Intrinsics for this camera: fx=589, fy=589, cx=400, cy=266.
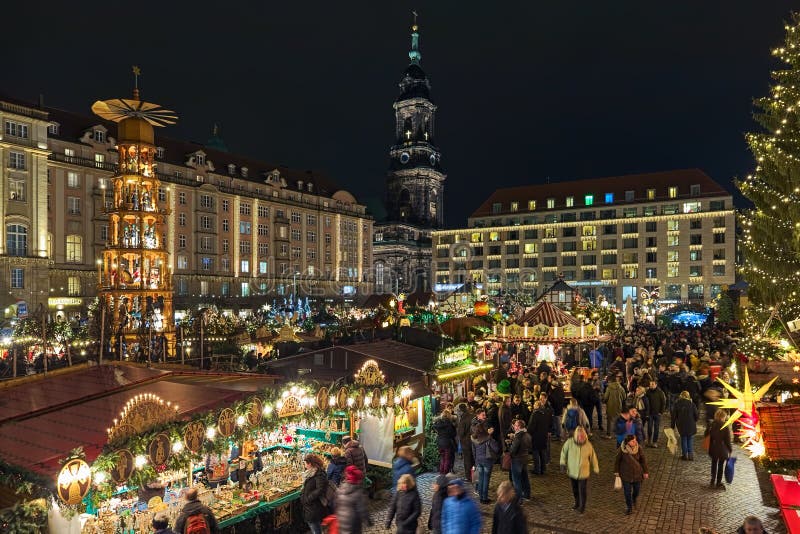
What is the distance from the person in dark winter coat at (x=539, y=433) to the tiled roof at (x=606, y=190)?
68385 millimetres

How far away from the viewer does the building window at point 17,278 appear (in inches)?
1561

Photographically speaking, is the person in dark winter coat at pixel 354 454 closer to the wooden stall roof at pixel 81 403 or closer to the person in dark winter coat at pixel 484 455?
the wooden stall roof at pixel 81 403

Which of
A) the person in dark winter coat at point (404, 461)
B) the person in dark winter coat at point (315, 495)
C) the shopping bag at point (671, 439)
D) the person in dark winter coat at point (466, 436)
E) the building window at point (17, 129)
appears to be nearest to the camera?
the person in dark winter coat at point (315, 495)

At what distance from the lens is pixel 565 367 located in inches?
949

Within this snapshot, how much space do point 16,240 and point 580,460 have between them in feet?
140

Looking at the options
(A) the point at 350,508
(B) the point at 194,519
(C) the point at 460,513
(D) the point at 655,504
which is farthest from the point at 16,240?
(D) the point at 655,504

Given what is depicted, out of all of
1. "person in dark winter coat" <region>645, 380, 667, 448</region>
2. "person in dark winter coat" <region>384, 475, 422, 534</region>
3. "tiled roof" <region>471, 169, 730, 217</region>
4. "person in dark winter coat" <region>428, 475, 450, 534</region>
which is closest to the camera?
"person in dark winter coat" <region>384, 475, 422, 534</region>

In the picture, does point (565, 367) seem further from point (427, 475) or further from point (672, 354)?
point (427, 475)

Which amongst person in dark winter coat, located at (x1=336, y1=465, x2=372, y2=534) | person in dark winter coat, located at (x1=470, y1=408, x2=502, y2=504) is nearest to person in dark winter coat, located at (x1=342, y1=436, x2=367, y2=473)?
person in dark winter coat, located at (x1=336, y1=465, x2=372, y2=534)

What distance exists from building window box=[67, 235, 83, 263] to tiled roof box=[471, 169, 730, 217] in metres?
53.9

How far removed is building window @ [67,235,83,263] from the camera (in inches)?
1853

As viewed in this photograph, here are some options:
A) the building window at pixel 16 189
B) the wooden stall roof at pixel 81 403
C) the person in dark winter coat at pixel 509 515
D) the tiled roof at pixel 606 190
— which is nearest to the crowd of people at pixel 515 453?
the person in dark winter coat at pixel 509 515

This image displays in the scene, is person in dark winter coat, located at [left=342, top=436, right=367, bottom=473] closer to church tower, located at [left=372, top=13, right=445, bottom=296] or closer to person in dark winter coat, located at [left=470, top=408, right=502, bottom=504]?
person in dark winter coat, located at [left=470, top=408, right=502, bottom=504]

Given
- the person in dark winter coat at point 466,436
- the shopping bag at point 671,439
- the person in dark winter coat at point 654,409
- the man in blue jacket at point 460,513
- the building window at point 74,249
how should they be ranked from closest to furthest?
the man in blue jacket at point 460,513
the person in dark winter coat at point 466,436
the shopping bag at point 671,439
the person in dark winter coat at point 654,409
the building window at point 74,249
